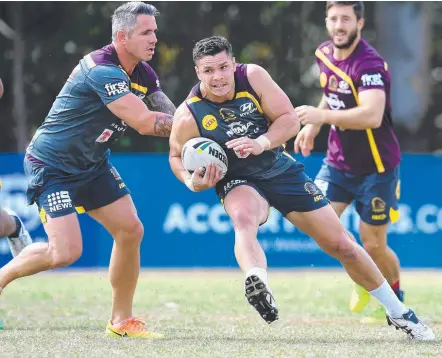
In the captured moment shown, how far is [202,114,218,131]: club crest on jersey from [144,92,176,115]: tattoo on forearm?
2.66 feet

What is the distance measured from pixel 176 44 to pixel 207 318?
5546 mm

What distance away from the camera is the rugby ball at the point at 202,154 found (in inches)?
267

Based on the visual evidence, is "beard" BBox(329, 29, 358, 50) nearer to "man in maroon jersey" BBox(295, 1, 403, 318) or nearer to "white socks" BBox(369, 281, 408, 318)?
"man in maroon jersey" BBox(295, 1, 403, 318)

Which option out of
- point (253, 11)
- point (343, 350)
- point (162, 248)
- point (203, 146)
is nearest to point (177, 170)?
point (203, 146)

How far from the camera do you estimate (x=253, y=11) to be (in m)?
13.8

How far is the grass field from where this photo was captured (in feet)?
22.2

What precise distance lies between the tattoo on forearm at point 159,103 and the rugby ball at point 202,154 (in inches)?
36.6

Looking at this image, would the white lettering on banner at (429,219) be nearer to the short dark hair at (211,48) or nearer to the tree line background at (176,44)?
the tree line background at (176,44)

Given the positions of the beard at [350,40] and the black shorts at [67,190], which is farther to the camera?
the beard at [350,40]

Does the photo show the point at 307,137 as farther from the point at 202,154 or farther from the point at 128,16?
the point at 202,154

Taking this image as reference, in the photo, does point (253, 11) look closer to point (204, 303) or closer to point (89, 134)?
point (204, 303)

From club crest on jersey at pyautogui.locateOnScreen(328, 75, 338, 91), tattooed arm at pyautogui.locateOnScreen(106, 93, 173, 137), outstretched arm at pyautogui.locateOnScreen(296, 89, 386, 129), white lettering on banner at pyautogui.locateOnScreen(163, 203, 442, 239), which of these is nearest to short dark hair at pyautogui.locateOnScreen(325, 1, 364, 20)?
club crest on jersey at pyautogui.locateOnScreen(328, 75, 338, 91)

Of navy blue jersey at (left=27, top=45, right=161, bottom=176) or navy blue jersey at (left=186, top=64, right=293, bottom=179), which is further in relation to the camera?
navy blue jersey at (left=27, top=45, right=161, bottom=176)

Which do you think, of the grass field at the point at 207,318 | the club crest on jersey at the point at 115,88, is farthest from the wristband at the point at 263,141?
the grass field at the point at 207,318
